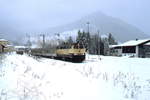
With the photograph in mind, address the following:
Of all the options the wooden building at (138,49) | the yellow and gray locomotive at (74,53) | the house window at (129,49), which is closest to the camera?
the yellow and gray locomotive at (74,53)

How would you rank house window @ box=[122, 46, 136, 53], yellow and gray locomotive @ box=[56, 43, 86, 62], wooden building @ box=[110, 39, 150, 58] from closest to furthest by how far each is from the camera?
yellow and gray locomotive @ box=[56, 43, 86, 62] < wooden building @ box=[110, 39, 150, 58] < house window @ box=[122, 46, 136, 53]

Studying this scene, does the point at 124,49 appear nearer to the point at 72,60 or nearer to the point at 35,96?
the point at 72,60

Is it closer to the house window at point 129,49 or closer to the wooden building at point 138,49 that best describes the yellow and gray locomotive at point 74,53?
the wooden building at point 138,49

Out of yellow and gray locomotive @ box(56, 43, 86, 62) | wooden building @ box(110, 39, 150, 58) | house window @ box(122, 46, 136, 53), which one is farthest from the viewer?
house window @ box(122, 46, 136, 53)

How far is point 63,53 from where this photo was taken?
3384cm

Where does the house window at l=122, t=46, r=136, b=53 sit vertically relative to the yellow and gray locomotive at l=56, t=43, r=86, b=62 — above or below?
above

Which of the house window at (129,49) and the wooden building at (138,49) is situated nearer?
the wooden building at (138,49)

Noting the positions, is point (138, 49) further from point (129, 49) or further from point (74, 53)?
point (74, 53)

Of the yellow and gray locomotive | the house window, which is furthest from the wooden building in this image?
the yellow and gray locomotive

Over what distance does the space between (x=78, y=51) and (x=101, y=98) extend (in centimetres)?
2374

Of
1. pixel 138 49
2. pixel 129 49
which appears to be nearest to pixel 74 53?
pixel 138 49

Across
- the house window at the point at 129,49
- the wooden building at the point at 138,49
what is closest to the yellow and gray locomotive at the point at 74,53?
the wooden building at the point at 138,49

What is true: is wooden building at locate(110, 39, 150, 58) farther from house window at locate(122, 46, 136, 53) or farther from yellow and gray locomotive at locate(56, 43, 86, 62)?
yellow and gray locomotive at locate(56, 43, 86, 62)

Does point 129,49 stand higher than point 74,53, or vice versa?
point 129,49
